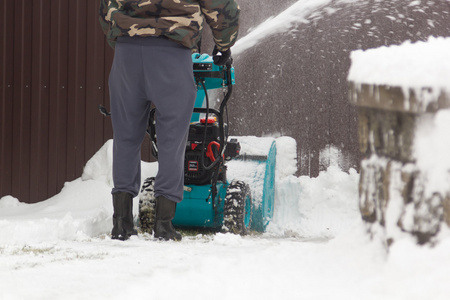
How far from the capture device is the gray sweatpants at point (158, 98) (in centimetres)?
277

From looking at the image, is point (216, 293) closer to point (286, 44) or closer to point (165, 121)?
point (165, 121)

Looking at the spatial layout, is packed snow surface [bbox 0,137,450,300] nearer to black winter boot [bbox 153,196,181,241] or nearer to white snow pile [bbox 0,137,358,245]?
black winter boot [bbox 153,196,181,241]

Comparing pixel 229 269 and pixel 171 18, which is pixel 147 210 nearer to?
pixel 171 18

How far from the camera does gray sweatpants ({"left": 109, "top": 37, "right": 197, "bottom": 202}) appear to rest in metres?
2.77

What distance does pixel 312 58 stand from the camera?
500 centimetres

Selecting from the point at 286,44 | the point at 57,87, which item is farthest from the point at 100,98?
the point at 286,44

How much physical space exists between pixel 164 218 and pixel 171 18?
97 centimetres

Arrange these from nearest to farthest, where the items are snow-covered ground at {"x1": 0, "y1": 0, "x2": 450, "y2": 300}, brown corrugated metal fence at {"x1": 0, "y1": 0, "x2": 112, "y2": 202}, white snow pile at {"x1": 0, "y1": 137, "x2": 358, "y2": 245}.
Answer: snow-covered ground at {"x1": 0, "y1": 0, "x2": 450, "y2": 300} → white snow pile at {"x1": 0, "y1": 137, "x2": 358, "y2": 245} → brown corrugated metal fence at {"x1": 0, "y1": 0, "x2": 112, "y2": 202}

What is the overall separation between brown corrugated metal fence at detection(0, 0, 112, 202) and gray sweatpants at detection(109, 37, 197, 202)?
6.82 ft

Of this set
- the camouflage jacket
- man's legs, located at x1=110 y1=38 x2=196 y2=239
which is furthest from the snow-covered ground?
the camouflage jacket

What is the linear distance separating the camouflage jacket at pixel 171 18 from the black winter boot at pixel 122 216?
80 cm

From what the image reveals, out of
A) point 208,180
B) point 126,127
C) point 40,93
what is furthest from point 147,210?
point 40,93

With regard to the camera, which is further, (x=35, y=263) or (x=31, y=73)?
(x=31, y=73)

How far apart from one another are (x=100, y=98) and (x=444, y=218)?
3.74m
